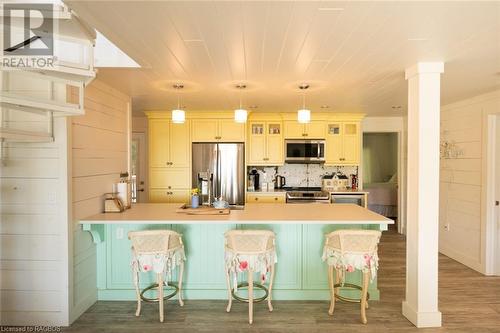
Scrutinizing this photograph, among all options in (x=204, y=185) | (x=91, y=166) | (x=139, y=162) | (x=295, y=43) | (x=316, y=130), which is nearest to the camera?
(x=295, y=43)

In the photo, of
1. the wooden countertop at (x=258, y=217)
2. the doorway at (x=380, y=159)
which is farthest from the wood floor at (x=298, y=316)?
the doorway at (x=380, y=159)

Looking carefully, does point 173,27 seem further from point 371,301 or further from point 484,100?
point 484,100

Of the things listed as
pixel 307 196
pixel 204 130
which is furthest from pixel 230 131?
pixel 307 196

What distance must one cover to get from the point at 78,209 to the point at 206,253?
1293mm

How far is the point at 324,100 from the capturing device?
4328mm

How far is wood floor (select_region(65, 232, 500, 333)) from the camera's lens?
2709 millimetres

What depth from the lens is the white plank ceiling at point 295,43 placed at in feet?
5.82

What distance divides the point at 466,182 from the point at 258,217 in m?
3.26

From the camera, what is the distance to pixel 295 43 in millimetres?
2244

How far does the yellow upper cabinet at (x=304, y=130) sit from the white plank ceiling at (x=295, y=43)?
1750 mm

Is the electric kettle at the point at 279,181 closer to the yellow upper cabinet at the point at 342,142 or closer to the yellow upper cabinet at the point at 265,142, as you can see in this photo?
the yellow upper cabinet at the point at 265,142

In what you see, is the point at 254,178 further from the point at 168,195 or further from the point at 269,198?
→ the point at 168,195

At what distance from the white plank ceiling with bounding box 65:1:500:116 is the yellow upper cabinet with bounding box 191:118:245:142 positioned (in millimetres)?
1566

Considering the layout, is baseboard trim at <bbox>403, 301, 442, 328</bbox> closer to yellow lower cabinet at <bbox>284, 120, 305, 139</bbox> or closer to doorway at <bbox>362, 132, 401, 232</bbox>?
yellow lower cabinet at <bbox>284, 120, 305, 139</bbox>
